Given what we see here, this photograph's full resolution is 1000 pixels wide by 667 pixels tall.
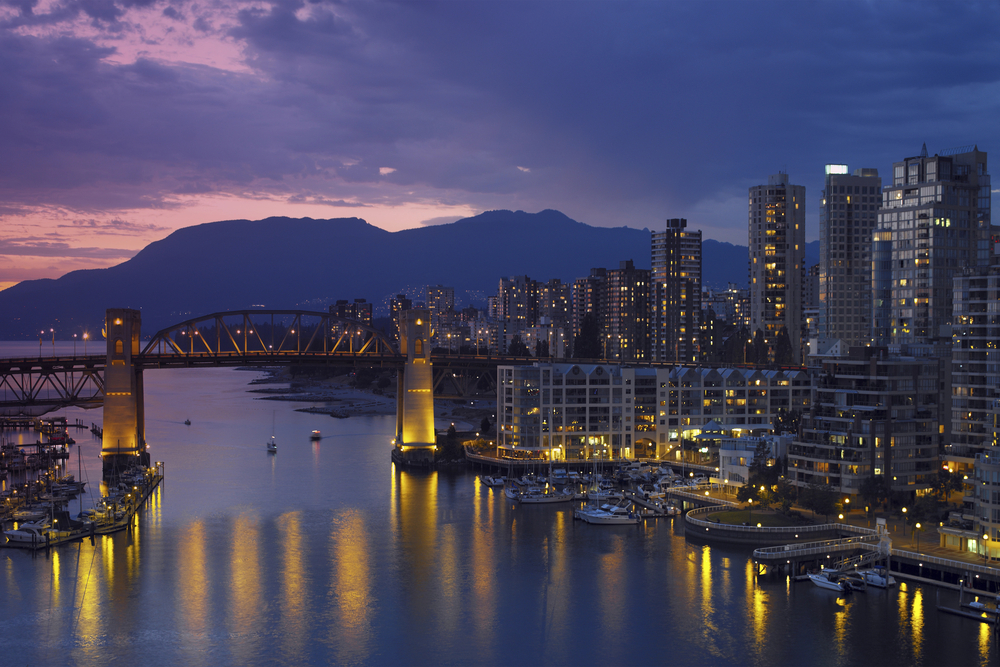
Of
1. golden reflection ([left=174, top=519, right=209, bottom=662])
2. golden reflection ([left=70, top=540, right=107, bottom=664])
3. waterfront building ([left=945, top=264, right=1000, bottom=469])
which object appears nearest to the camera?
golden reflection ([left=70, top=540, right=107, bottom=664])

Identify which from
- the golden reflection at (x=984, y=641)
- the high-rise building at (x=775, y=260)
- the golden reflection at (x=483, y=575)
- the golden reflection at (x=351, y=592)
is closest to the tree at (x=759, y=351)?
the high-rise building at (x=775, y=260)

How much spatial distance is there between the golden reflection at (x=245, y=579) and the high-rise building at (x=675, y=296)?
7565cm

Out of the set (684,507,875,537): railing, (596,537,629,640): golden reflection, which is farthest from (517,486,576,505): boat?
(684,507,875,537): railing

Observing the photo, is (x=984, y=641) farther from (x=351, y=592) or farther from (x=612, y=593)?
(x=351, y=592)

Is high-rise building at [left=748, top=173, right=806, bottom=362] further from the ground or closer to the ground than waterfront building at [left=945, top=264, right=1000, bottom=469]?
further from the ground

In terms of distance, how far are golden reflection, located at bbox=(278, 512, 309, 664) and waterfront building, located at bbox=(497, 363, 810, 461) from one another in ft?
50.6

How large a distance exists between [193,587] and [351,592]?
503 centimetres

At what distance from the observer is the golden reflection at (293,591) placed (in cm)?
2328

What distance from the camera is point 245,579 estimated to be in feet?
94.7

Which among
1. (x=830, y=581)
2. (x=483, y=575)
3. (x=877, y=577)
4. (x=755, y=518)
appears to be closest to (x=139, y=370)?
(x=483, y=575)

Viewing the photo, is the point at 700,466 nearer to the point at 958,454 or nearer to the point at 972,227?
the point at 958,454

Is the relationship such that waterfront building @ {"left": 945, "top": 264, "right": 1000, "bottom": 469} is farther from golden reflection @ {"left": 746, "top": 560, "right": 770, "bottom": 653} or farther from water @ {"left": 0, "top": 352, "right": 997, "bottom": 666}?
golden reflection @ {"left": 746, "top": 560, "right": 770, "bottom": 653}

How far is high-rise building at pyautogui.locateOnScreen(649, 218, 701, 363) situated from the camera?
4279 inches

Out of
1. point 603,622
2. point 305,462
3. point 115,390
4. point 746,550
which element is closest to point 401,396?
point 305,462
